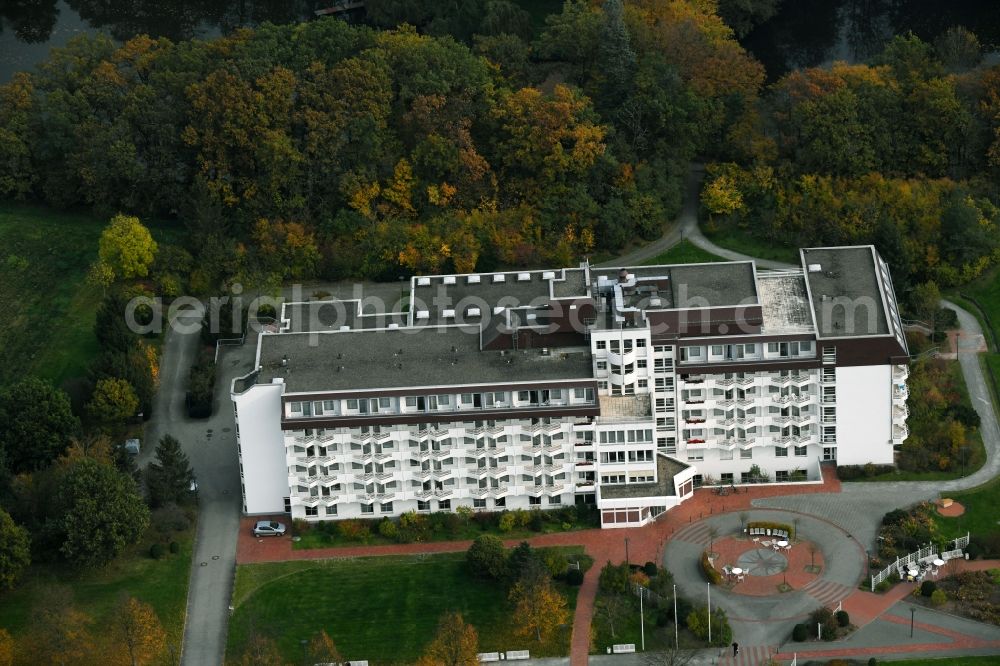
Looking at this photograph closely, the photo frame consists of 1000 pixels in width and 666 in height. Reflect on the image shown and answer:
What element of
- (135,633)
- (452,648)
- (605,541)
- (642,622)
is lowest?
(452,648)

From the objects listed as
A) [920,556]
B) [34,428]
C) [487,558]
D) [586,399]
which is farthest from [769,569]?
[34,428]

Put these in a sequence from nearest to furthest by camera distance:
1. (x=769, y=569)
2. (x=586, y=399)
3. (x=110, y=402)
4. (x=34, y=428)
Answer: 1. (x=769, y=569)
2. (x=586, y=399)
3. (x=34, y=428)
4. (x=110, y=402)

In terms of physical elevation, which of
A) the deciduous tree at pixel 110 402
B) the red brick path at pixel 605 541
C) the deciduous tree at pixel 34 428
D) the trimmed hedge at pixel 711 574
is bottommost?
the trimmed hedge at pixel 711 574

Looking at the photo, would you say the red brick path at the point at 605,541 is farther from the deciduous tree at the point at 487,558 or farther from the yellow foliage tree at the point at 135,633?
the yellow foliage tree at the point at 135,633

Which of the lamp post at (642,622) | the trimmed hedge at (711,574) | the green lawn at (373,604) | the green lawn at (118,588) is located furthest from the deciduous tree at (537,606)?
the green lawn at (118,588)

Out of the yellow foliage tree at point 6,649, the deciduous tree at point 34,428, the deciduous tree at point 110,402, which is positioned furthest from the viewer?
the deciduous tree at point 110,402

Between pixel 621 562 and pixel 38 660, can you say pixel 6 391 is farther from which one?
pixel 621 562

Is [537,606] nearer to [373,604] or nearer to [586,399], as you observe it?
[373,604]
